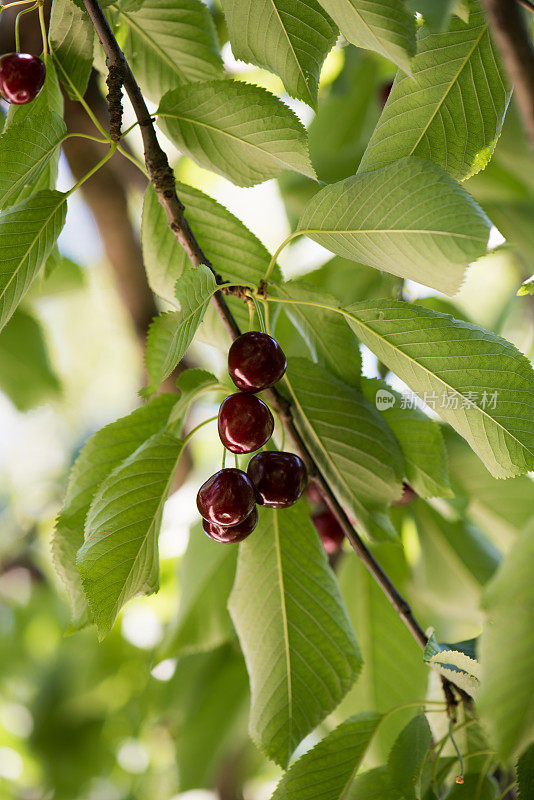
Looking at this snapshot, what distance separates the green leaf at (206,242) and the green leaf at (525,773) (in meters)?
0.54

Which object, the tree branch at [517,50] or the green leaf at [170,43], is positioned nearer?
the tree branch at [517,50]

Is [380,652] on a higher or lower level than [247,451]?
lower

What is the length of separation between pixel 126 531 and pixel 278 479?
6.1 inches

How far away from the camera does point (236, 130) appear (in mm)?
702

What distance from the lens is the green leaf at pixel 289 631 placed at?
0.74 meters

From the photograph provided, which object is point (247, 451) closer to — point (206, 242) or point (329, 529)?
point (206, 242)

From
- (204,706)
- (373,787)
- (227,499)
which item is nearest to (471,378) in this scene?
(227,499)

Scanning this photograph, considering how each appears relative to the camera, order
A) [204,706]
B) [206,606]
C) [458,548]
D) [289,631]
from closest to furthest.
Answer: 1. [289,631]
2. [206,606]
3. [458,548]
4. [204,706]

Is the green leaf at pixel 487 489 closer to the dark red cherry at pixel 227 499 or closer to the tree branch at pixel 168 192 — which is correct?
the tree branch at pixel 168 192

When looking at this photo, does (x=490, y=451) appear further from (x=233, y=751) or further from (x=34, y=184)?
(x=233, y=751)

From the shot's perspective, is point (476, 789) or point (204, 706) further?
point (204, 706)

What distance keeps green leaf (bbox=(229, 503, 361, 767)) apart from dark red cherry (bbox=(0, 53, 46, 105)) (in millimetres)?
530

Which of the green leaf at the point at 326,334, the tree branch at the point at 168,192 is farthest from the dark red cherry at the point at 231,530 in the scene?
the green leaf at the point at 326,334

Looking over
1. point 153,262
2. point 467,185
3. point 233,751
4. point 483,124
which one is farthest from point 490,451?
point 233,751
